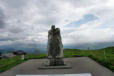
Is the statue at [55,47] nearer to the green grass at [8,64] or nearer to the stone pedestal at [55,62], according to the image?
the stone pedestal at [55,62]

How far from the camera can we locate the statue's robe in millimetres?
9331

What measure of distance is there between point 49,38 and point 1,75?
4912 millimetres

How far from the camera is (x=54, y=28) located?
9.70 metres

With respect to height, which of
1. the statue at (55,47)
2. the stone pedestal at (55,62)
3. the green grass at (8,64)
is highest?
the statue at (55,47)

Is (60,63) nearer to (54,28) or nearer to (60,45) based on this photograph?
(60,45)

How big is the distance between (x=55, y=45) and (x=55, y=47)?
0.61 feet

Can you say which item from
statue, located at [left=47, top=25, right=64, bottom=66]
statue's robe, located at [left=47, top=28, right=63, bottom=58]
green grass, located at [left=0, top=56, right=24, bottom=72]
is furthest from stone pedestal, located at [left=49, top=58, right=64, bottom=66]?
green grass, located at [left=0, top=56, right=24, bottom=72]

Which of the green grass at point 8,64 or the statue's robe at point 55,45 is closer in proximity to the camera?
the statue's robe at point 55,45

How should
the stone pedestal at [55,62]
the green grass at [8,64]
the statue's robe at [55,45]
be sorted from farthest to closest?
1. the green grass at [8,64]
2. the statue's robe at [55,45]
3. the stone pedestal at [55,62]

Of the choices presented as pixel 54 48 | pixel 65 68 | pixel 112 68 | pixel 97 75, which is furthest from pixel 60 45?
pixel 112 68

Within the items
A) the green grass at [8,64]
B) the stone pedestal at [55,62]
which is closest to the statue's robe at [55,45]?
the stone pedestal at [55,62]

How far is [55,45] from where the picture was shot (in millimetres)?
9438

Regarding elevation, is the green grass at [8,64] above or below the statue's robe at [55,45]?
below

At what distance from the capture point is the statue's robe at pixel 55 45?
30.6ft
